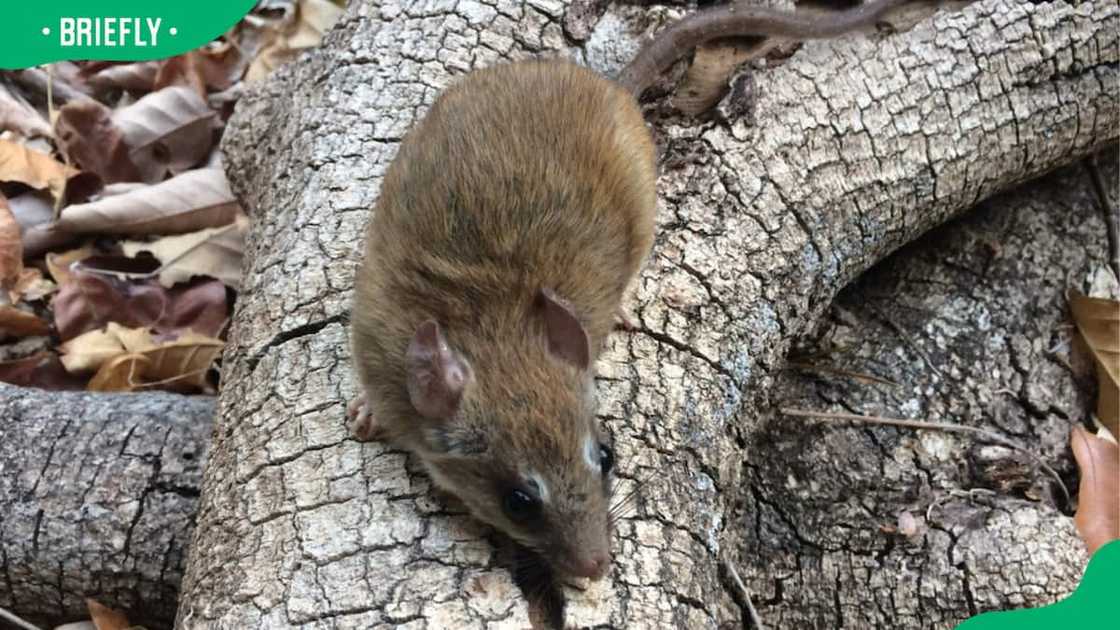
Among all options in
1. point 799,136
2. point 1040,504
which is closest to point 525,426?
point 799,136

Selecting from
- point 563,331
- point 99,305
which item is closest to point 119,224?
point 99,305

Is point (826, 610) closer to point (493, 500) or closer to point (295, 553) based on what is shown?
point (493, 500)

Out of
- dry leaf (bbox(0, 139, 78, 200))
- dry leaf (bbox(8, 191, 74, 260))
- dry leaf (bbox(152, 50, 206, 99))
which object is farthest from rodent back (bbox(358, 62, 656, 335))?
dry leaf (bbox(152, 50, 206, 99))

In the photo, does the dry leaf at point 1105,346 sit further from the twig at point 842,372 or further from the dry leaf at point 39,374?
the dry leaf at point 39,374

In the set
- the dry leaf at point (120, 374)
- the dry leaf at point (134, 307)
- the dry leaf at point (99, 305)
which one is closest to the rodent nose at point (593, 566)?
the dry leaf at point (120, 374)

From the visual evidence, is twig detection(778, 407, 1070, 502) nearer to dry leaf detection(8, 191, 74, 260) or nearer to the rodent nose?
the rodent nose
